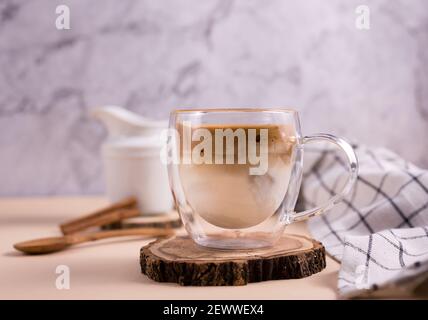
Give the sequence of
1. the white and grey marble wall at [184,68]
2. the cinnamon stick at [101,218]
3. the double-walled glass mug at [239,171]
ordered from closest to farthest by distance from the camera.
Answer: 1. the double-walled glass mug at [239,171]
2. the cinnamon stick at [101,218]
3. the white and grey marble wall at [184,68]

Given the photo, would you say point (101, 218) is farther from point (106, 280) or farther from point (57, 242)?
point (106, 280)

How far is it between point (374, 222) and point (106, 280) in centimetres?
44

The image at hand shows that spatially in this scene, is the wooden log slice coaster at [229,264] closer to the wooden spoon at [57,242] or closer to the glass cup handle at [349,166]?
the glass cup handle at [349,166]

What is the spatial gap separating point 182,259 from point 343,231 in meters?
0.35

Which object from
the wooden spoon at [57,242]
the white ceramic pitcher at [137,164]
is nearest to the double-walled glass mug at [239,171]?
the wooden spoon at [57,242]

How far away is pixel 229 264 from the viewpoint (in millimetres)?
610

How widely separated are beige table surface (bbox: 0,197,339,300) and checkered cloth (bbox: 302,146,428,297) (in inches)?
1.4

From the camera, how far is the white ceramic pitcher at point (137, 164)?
1057 millimetres

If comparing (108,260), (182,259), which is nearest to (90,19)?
(108,260)

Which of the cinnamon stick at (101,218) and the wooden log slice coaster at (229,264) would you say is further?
the cinnamon stick at (101,218)

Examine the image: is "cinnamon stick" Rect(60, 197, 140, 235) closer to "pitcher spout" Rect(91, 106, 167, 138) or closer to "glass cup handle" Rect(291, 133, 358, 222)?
"pitcher spout" Rect(91, 106, 167, 138)

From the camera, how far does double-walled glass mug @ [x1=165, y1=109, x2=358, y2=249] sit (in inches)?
26.0

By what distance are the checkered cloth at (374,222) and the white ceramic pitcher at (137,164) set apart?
298 millimetres

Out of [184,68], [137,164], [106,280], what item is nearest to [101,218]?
[137,164]
